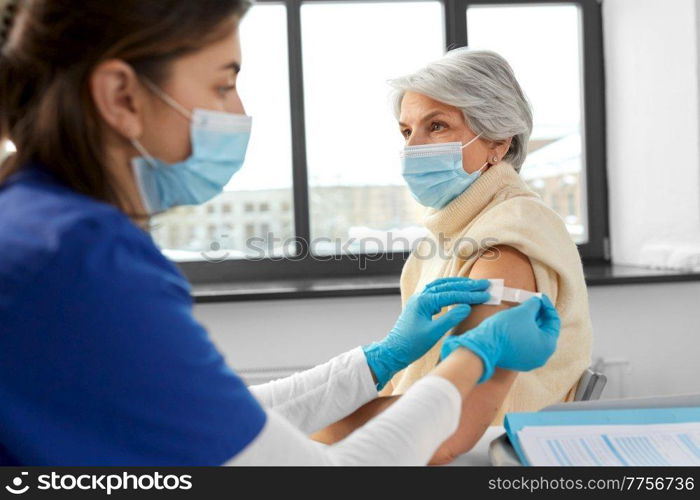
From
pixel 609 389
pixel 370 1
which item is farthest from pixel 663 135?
pixel 370 1

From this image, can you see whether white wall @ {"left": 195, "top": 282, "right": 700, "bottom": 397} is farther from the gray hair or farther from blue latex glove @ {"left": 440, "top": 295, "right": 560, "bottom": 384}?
blue latex glove @ {"left": 440, "top": 295, "right": 560, "bottom": 384}

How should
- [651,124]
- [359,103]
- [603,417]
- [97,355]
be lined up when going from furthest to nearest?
[359,103] → [651,124] → [603,417] → [97,355]

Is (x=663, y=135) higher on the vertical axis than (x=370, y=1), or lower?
lower

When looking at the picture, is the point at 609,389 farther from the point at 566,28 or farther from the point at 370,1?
the point at 370,1

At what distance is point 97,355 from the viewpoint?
2.10 ft

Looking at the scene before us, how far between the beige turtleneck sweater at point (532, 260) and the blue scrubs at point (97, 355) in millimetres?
811

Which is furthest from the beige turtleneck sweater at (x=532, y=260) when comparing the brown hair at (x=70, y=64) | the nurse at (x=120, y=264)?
the brown hair at (x=70, y=64)

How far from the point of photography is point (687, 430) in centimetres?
97

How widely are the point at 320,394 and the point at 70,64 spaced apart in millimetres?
692

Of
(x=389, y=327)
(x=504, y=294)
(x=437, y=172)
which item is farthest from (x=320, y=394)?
(x=389, y=327)

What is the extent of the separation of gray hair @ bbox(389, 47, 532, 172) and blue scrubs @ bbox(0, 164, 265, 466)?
985 millimetres

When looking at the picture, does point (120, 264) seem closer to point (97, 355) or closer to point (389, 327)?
point (97, 355)

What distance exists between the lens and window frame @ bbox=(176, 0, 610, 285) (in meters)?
2.81

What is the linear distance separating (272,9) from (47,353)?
2377 millimetres
